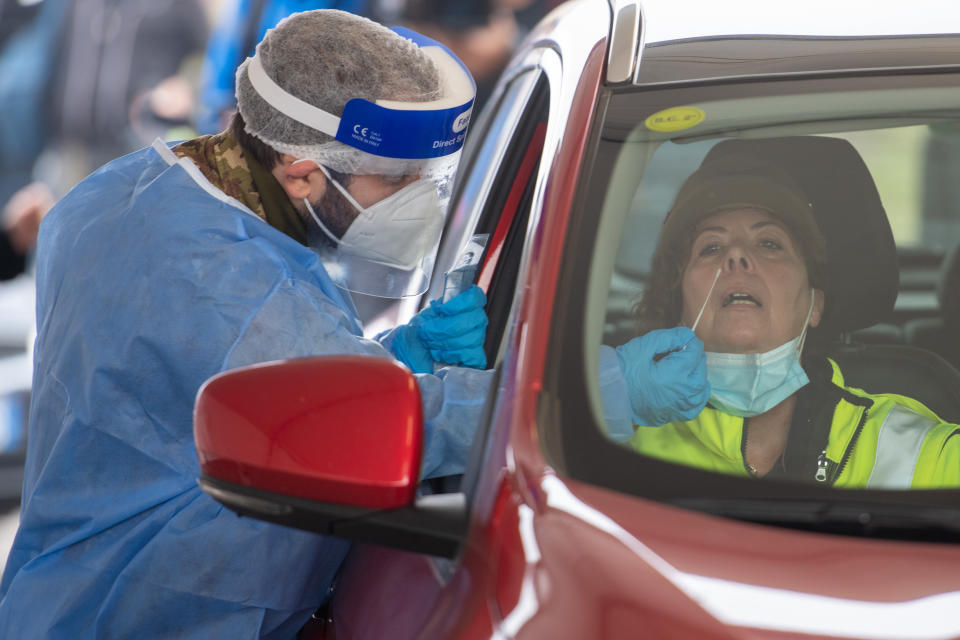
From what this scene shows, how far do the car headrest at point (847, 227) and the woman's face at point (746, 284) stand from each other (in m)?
0.10

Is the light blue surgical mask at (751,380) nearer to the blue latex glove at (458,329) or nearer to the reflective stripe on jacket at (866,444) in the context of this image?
the reflective stripe on jacket at (866,444)

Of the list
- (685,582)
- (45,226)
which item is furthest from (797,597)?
(45,226)

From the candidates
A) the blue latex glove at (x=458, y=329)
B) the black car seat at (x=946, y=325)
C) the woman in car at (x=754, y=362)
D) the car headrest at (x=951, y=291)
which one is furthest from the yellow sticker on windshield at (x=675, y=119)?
the car headrest at (x=951, y=291)

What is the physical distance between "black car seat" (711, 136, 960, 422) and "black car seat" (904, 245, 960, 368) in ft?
0.14

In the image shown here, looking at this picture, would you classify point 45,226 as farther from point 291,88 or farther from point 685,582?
point 685,582

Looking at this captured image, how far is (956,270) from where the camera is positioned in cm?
255

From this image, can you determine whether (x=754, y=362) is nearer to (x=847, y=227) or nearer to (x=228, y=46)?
(x=847, y=227)

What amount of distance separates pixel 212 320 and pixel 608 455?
79cm

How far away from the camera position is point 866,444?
198 centimetres

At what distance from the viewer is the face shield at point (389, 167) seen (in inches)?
82.0

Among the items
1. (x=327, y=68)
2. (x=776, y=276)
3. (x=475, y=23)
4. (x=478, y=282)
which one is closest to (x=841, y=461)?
(x=776, y=276)

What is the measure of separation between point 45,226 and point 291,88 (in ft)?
1.83

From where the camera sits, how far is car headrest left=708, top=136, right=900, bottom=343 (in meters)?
2.18

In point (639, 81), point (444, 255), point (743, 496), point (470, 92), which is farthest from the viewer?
point (444, 255)
